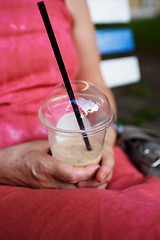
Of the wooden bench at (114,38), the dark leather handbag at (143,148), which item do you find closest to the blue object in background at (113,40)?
the wooden bench at (114,38)

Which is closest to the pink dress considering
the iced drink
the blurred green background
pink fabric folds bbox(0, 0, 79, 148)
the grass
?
pink fabric folds bbox(0, 0, 79, 148)

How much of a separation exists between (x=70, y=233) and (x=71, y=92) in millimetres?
420

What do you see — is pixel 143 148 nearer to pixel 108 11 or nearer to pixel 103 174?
pixel 103 174

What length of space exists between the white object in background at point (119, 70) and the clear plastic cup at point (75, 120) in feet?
4.05

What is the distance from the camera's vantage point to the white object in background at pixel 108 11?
1.94 metres

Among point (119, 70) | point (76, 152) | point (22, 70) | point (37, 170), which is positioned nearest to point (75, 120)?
point (76, 152)

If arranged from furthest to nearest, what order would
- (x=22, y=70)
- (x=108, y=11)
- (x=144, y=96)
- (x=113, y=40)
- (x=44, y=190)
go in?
1. (x=144, y=96)
2. (x=113, y=40)
3. (x=108, y=11)
4. (x=22, y=70)
5. (x=44, y=190)

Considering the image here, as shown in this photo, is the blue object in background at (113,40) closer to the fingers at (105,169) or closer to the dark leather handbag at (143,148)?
the dark leather handbag at (143,148)

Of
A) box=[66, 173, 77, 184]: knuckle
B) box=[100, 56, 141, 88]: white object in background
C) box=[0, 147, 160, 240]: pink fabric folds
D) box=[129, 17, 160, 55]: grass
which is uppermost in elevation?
box=[0, 147, 160, 240]: pink fabric folds

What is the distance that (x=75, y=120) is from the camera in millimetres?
825

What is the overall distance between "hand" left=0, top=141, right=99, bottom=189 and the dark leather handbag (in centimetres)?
32

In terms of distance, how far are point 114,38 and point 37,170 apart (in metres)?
1.58

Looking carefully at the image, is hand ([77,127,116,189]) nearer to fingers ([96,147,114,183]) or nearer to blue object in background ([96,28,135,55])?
fingers ([96,147,114,183])

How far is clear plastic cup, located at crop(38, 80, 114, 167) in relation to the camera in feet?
2.71
